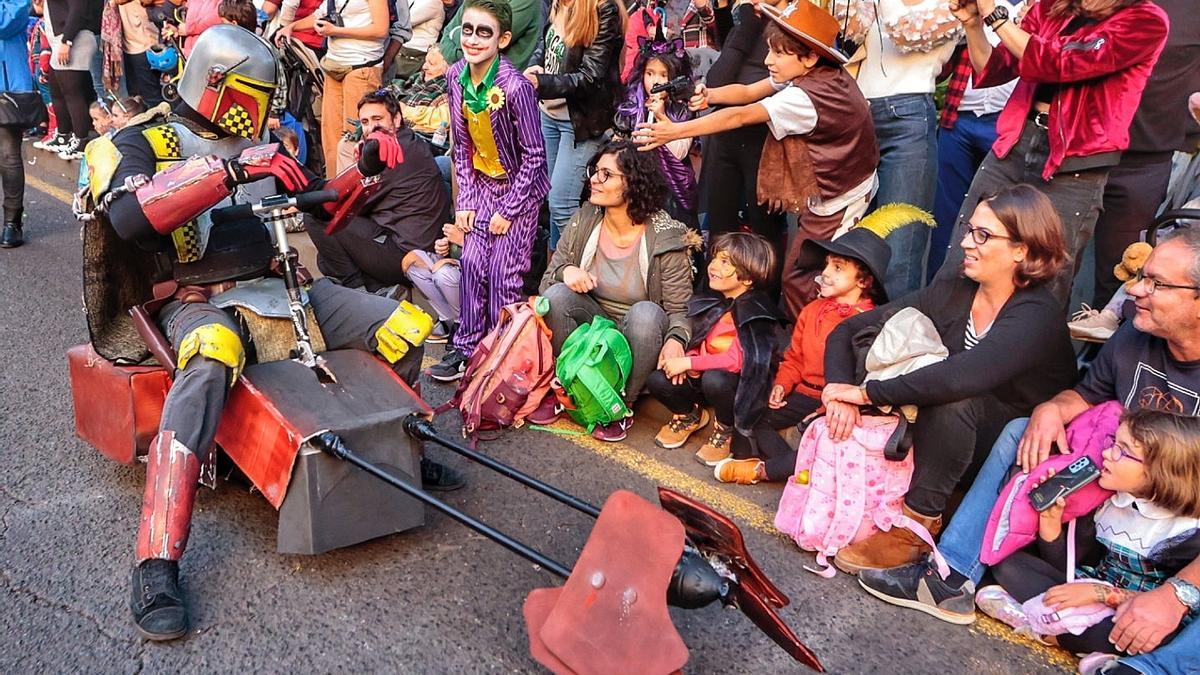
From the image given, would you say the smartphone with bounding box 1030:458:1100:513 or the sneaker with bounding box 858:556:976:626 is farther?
the sneaker with bounding box 858:556:976:626

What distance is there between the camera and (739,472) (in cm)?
370

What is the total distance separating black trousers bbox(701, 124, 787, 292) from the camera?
4.45 m

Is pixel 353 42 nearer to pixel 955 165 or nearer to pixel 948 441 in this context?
pixel 955 165

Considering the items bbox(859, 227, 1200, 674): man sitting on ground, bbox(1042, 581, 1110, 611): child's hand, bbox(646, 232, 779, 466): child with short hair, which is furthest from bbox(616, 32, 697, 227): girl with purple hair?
bbox(1042, 581, 1110, 611): child's hand

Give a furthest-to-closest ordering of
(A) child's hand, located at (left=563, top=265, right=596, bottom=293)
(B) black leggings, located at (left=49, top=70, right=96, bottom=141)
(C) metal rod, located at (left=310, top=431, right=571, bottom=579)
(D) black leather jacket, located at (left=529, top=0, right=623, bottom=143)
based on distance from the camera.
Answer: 1. (B) black leggings, located at (left=49, top=70, right=96, bottom=141)
2. (D) black leather jacket, located at (left=529, top=0, right=623, bottom=143)
3. (A) child's hand, located at (left=563, top=265, right=596, bottom=293)
4. (C) metal rod, located at (left=310, top=431, right=571, bottom=579)

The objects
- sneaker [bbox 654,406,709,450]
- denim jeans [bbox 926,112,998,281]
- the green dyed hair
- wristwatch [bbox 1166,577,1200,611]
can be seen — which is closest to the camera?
wristwatch [bbox 1166,577,1200,611]

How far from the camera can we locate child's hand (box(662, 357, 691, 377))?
3910mm

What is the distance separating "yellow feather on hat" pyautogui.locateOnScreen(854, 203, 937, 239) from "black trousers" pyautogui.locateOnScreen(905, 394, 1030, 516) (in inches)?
34.6

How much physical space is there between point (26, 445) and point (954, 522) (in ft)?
12.1

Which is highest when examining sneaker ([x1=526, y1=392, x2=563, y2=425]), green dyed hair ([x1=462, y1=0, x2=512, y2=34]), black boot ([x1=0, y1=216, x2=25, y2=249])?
green dyed hair ([x1=462, y1=0, x2=512, y2=34])

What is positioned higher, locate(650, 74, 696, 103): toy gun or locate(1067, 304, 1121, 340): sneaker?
locate(650, 74, 696, 103): toy gun

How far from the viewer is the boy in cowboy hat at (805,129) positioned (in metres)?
3.78

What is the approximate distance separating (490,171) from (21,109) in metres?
4.21

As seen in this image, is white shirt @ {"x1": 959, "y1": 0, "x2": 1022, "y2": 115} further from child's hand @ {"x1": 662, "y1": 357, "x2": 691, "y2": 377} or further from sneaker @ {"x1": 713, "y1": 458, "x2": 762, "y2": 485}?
sneaker @ {"x1": 713, "y1": 458, "x2": 762, "y2": 485}
